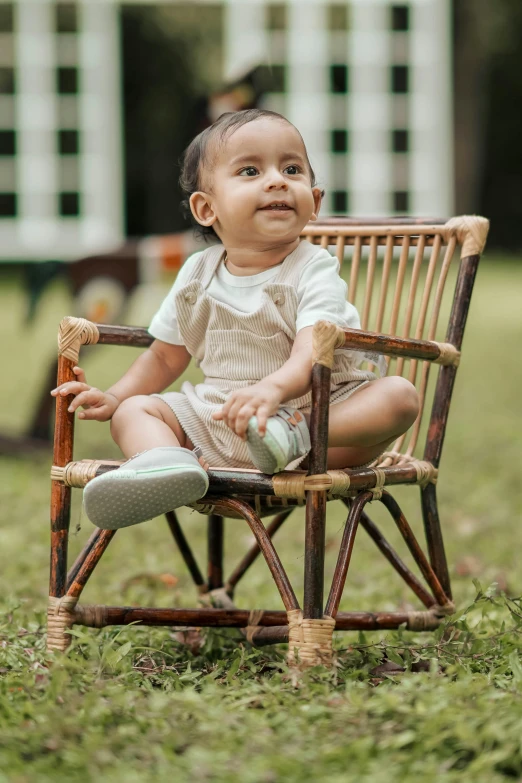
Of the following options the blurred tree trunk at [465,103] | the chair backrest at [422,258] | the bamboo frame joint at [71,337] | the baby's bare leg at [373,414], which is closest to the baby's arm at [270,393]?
the baby's bare leg at [373,414]

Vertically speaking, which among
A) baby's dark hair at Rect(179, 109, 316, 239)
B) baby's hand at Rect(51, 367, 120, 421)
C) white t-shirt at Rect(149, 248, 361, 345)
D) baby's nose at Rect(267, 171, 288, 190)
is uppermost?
baby's dark hair at Rect(179, 109, 316, 239)

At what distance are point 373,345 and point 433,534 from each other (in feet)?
2.03

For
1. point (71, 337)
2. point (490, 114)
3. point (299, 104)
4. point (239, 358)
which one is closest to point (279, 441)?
point (239, 358)

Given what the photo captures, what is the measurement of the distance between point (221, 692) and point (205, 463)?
1.56 ft

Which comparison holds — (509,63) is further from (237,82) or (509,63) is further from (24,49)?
(237,82)

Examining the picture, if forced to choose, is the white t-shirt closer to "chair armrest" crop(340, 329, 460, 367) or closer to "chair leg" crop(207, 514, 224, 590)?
"chair armrest" crop(340, 329, 460, 367)

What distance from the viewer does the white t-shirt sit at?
2.32 meters

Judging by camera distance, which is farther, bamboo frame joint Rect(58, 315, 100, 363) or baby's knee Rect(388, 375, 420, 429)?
bamboo frame joint Rect(58, 315, 100, 363)

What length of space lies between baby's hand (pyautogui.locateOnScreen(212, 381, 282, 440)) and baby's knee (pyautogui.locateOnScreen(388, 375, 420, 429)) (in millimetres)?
273

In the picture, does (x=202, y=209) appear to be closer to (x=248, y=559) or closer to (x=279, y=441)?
(x=279, y=441)

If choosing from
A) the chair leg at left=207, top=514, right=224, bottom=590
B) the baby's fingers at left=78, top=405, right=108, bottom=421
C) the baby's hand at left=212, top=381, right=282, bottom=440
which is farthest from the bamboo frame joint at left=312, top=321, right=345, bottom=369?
the chair leg at left=207, top=514, right=224, bottom=590

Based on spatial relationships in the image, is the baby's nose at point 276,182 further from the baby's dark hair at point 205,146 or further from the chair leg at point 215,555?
the chair leg at point 215,555

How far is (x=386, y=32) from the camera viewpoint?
955 cm

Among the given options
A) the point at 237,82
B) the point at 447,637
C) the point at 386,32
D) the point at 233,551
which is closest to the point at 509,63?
the point at 386,32
